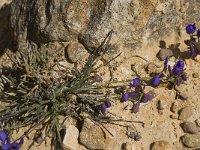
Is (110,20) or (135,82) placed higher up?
(110,20)

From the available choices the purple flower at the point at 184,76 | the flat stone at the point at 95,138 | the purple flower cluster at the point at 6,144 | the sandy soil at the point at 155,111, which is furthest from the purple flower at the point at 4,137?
the purple flower at the point at 184,76

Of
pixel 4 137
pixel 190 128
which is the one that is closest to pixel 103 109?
pixel 190 128

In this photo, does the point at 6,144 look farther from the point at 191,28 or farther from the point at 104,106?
the point at 191,28

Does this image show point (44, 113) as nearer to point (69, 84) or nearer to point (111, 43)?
point (69, 84)

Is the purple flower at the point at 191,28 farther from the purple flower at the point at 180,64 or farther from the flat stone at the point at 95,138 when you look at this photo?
the flat stone at the point at 95,138

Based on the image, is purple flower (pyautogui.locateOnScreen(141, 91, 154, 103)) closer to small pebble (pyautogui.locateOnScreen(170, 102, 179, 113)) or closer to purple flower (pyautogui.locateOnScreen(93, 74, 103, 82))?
small pebble (pyautogui.locateOnScreen(170, 102, 179, 113))

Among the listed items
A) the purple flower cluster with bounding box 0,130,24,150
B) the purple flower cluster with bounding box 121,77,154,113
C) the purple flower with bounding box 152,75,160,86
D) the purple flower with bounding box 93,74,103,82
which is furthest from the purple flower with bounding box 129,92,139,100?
the purple flower cluster with bounding box 0,130,24,150
